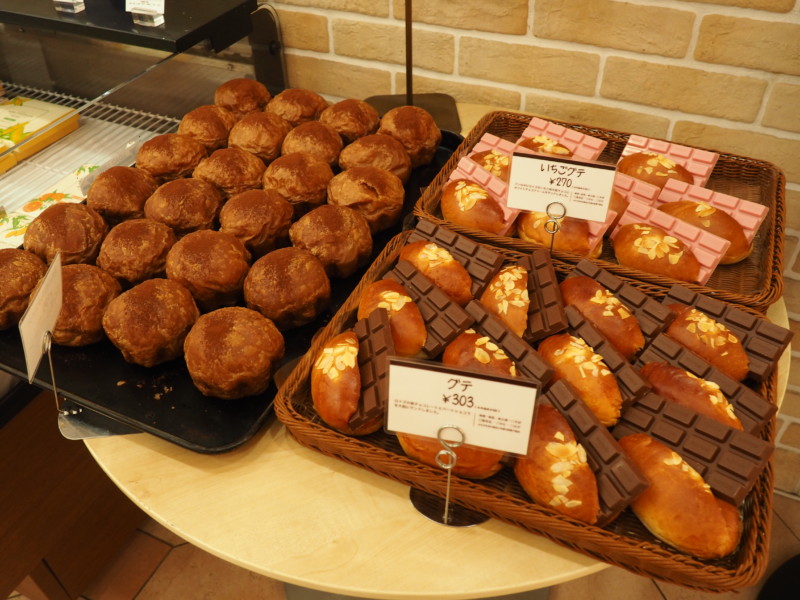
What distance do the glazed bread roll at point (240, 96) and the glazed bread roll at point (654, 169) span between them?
46.7 inches

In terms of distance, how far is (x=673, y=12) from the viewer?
1.85 meters

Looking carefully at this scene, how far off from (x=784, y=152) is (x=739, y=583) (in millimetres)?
1486

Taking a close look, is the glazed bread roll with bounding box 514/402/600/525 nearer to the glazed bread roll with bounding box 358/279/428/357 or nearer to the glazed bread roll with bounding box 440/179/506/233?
the glazed bread roll with bounding box 358/279/428/357

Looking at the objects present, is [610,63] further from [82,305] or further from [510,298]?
[82,305]

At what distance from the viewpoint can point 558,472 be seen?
1055 mm

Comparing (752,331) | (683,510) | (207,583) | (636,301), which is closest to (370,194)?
(636,301)

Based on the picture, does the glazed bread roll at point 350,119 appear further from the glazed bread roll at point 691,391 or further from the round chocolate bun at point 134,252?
the glazed bread roll at point 691,391

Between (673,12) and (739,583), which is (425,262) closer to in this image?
(739,583)

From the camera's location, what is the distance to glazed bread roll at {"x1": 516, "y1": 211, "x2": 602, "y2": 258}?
1.53 m

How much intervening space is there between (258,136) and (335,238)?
551 millimetres

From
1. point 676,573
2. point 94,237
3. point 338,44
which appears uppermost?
point 338,44

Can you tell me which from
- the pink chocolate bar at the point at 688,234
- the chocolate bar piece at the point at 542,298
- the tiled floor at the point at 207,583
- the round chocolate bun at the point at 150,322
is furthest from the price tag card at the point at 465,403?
the tiled floor at the point at 207,583

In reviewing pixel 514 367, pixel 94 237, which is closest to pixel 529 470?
pixel 514 367

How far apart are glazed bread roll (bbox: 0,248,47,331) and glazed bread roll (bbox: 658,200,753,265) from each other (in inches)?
61.5
